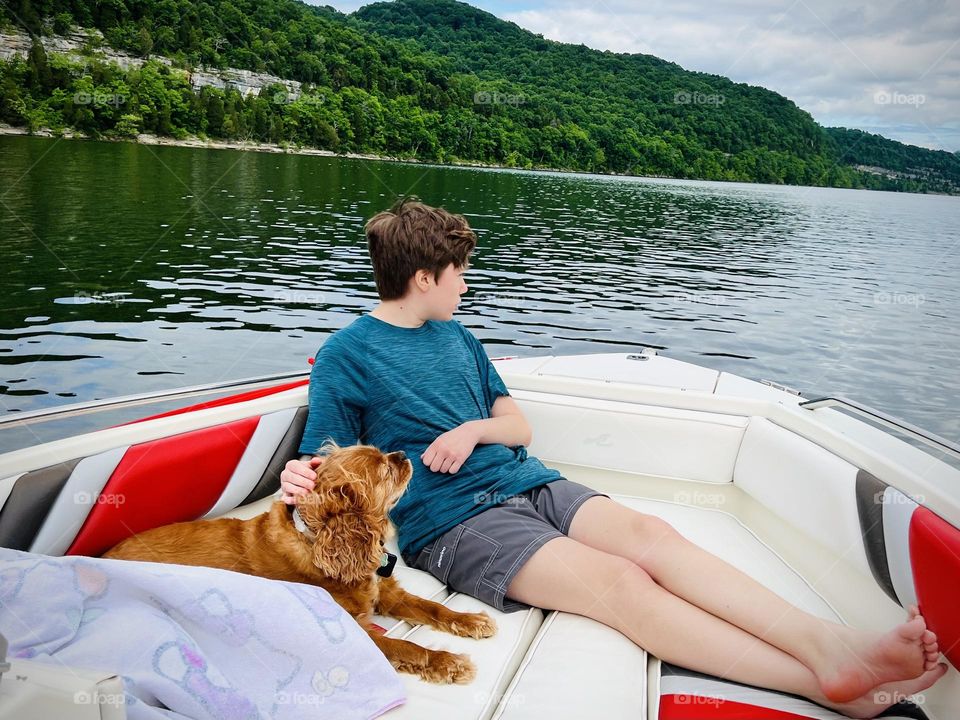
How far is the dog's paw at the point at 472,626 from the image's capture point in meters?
2.46

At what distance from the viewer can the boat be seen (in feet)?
7.06

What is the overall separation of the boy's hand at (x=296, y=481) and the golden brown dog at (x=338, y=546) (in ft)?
0.09

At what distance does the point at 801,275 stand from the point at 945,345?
9.10 meters

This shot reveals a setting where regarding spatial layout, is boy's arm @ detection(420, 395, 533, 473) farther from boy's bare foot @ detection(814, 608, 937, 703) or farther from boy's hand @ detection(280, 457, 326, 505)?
boy's bare foot @ detection(814, 608, 937, 703)

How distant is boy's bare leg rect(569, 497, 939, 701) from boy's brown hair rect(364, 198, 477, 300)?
3.83 feet

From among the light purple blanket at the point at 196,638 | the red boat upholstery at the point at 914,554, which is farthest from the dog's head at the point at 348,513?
the red boat upholstery at the point at 914,554

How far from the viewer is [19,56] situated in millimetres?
76750

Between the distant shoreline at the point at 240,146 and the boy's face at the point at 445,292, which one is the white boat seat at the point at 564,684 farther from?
the distant shoreline at the point at 240,146

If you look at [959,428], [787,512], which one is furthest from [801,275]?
[787,512]

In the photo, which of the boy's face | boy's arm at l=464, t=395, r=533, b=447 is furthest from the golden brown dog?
the boy's face

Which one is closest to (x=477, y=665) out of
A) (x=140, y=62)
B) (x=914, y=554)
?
(x=914, y=554)

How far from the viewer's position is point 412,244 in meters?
2.88

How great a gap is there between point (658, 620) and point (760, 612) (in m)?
0.32

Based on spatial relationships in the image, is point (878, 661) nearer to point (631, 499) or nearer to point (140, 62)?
point (631, 499)
